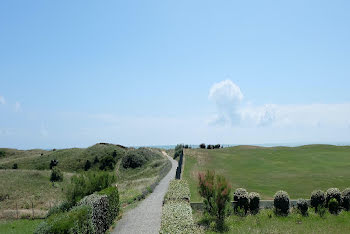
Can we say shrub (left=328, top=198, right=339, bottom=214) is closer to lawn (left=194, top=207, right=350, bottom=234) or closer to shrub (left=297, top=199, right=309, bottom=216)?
lawn (left=194, top=207, right=350, bottom=234)

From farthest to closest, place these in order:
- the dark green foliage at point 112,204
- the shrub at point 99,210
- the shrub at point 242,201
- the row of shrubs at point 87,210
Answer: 1. the shrub at point 242,201
2. the dark green foliage at point 112,204
3. the shrub at point 99,210
4. the row of shrubs at point 87,210

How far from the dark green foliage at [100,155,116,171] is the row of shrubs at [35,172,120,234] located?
47514 mm

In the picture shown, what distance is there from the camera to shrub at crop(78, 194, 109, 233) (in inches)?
603

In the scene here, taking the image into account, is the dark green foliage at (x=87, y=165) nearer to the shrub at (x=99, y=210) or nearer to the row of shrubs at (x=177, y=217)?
the row of shrubs at (x=177, y=217)

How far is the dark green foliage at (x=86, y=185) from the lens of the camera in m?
26.8

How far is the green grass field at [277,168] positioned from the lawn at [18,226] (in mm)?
14119

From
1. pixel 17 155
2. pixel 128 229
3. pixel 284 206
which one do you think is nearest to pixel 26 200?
pixel 128 229

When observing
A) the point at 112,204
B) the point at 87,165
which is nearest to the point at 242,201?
the point at 112,204

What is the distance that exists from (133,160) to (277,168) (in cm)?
4199

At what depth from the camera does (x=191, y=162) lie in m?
47.6

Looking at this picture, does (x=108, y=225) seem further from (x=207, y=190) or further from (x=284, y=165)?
(x=284, y=165)

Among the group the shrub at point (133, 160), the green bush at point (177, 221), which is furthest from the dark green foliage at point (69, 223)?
the shrub at point (133, 160)

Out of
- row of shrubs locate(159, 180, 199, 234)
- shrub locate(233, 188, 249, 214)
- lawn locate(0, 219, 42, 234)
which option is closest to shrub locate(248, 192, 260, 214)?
shrub locate(233, 188, 249, 214)

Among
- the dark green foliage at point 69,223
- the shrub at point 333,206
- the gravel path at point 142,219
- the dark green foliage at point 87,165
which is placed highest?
the dark green foliage at point 69,223
